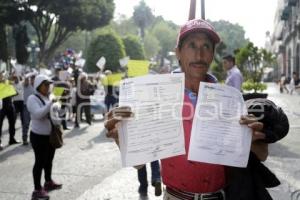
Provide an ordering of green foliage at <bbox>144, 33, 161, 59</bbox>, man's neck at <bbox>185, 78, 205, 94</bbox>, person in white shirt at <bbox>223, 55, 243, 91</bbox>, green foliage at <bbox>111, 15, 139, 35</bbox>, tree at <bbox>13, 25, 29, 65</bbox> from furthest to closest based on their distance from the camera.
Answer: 1. green foliage at <bbox>111, 15, 139, 35</bbox>
2. green foliage at <bbox>144, 33, 161, 59</bbox>
3. tree at <bbox>13, 25, 29, 65</bbox>
4. person in white shirt at <bbox>223, 55, 243, 91</bbox>
5. man's neck at <bbox>185, 78, 205, 94</bbox>

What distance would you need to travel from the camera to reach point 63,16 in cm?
3388

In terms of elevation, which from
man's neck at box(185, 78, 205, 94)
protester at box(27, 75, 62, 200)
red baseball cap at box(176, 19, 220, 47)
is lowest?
protester at box(27, 75, 62, 200)

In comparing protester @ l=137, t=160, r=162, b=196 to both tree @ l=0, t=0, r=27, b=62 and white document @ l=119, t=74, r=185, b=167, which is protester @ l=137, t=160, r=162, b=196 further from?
tree @ l=0, t=0, r=27, b=62

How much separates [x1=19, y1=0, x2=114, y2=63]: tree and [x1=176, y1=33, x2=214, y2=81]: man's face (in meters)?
31.4

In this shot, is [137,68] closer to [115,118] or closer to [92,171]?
[92,171]

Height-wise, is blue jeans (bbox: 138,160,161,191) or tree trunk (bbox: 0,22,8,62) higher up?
tree trunk (bbox: 0,22,8,62)

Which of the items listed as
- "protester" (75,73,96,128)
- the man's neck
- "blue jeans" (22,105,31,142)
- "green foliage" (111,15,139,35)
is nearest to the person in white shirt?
"blue jeans" (22,105,31,142)

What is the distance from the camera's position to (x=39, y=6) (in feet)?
108

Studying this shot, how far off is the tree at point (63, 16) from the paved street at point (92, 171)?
944 inches

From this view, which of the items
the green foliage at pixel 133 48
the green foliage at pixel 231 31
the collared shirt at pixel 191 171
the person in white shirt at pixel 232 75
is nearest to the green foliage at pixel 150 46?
the green foliage at pixel 133 48

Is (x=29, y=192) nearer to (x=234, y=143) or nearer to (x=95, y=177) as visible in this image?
(x=95, y=177)

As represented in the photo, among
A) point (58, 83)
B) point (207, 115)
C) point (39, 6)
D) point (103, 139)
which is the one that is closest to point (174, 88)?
point (207, 115)

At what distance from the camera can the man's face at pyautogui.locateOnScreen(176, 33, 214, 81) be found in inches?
89.7

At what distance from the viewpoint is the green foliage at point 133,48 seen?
54.8 meters
